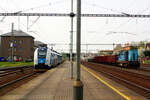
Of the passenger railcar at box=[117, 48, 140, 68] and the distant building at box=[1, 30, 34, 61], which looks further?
the distant building at box=[1, 30, 34, 61]

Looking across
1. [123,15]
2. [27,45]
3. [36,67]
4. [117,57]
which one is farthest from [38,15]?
[27,45]

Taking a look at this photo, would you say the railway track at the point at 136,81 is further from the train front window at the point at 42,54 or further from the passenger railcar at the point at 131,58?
the passenger railcar at the point at 131,58

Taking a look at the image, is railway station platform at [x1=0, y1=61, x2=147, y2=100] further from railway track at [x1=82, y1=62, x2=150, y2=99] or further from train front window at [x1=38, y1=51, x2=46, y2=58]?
train front window at [x1=38, y1=51, x2=46, y2=58]

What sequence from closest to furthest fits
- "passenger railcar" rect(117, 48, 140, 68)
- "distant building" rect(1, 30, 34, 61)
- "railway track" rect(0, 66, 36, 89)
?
1. "railway track" rect(0, 66, 36, 89)
2. "passenger railcar" rect(117, 48, 140, 68)
3. "distant building" rect(1, 30, 34, 61)

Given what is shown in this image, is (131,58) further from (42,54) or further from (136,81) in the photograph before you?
(136,81)

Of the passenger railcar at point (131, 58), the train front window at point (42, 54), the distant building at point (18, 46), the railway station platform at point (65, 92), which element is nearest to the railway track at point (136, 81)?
the railway station platform at point (65, 92)

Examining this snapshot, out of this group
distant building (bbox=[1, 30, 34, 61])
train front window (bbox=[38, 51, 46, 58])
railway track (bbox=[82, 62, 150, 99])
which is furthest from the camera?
distant building (bbox=[1, 30, 34, 61])

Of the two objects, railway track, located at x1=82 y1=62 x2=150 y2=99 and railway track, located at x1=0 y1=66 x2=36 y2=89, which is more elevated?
railway track, located at x1=0 y1=66 x2=36 y2=89

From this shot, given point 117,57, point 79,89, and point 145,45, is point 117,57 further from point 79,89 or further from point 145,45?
point 145,45

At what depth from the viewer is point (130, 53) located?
29625mm

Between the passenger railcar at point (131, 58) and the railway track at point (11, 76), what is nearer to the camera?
the railway track at point (11, 76)

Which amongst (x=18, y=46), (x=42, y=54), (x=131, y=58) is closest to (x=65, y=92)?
(x=42, y=54)

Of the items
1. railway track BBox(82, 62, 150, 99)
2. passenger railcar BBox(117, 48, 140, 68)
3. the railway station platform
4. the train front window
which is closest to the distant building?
passenger railcar BBox(117, 48, 140, 68)

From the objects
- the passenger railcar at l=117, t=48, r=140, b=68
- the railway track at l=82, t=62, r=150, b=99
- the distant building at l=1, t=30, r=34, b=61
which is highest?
the distant building at l=1, t=30, r=34, b=61
